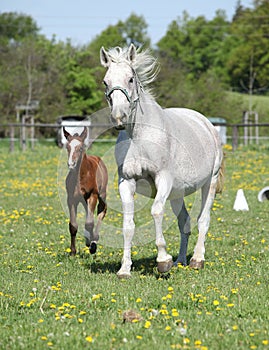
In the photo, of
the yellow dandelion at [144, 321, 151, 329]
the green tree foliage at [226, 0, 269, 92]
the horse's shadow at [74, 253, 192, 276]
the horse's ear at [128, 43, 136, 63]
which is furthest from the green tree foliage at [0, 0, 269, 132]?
the yellow dandelion at [144, 321, 151, 329]

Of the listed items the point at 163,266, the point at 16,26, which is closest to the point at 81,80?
the point at 163,266

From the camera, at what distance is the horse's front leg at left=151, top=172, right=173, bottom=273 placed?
6766 millimetres

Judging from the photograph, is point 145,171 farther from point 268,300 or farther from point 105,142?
point 105,142

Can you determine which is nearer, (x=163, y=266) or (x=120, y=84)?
(x=120, y=84)

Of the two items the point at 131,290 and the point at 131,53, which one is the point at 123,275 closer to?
the point at 131,290

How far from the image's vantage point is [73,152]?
8.59 meters

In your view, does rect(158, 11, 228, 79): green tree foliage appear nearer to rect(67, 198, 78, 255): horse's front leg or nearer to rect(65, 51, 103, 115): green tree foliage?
rect(65, 51, 103, 115): green tree foliage

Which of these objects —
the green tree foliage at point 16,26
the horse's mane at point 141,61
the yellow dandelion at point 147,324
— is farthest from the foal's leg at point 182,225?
the green tree foliage at point 16,26

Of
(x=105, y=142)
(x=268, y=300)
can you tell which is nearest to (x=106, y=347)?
(x=268, y=300)

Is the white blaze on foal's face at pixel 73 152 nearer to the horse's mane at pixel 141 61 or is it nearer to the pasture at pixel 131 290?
the pasture at pixel 131 290

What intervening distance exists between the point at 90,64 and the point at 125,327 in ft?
133

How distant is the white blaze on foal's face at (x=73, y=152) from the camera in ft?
27.9

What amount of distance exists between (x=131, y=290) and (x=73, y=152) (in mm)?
2895

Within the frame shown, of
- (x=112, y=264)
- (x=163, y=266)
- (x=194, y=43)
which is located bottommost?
(x=112, y=264)
